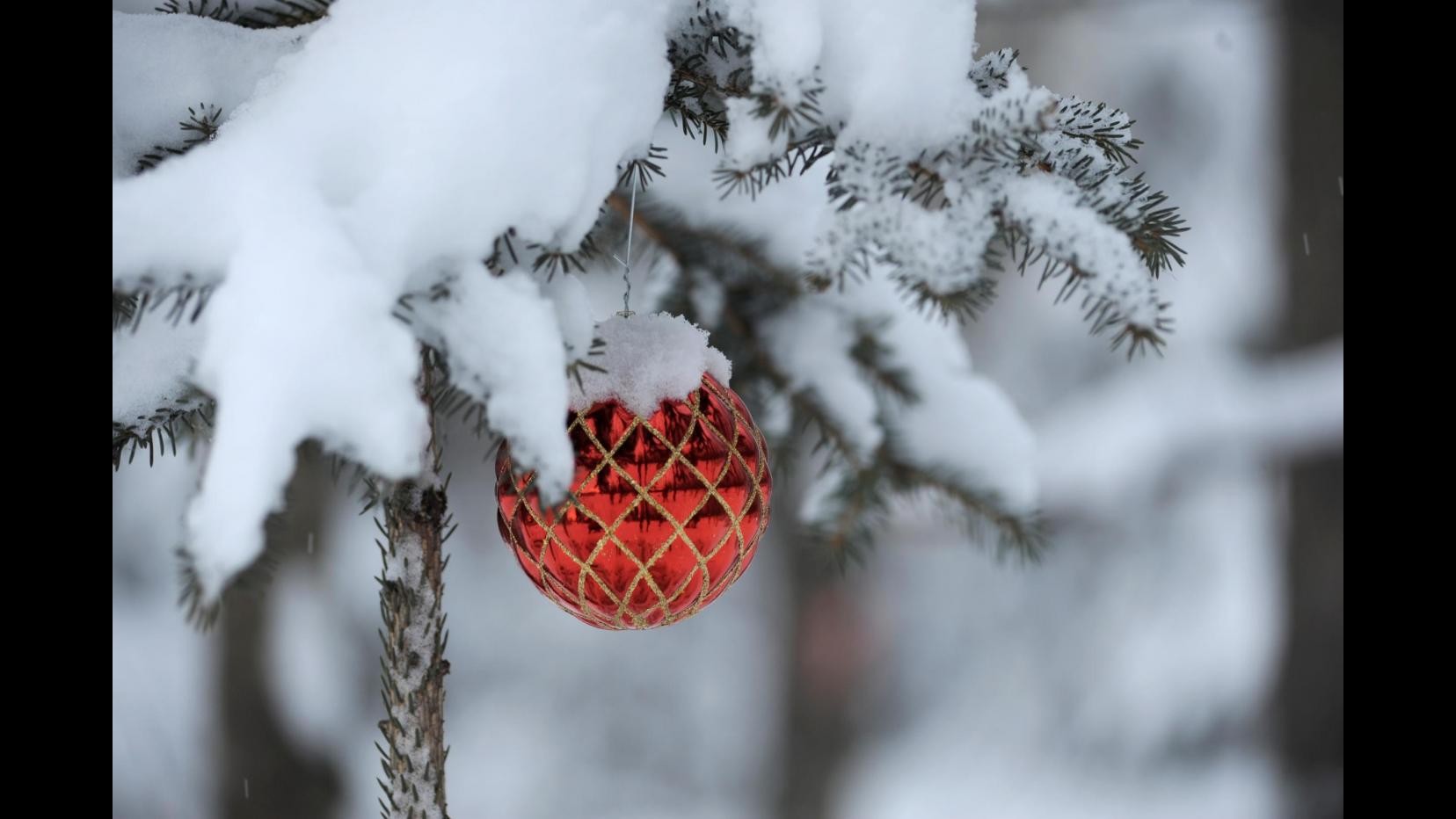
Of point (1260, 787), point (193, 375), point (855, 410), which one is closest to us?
point (193, 375)

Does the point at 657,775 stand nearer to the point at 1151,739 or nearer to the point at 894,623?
the point at 894,623

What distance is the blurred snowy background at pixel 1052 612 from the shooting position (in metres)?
2.29

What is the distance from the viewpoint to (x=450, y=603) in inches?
97.5

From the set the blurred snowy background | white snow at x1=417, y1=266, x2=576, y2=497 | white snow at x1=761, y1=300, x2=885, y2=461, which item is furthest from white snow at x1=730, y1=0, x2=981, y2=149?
the blurred snowy background

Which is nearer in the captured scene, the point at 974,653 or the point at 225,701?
the point at 225,701

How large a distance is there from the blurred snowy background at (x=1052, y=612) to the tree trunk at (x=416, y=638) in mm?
1576

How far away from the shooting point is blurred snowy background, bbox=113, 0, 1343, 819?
7.50 feet

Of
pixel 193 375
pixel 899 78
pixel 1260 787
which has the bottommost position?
pixel 1260 787

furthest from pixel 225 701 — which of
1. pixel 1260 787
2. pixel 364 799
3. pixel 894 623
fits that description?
pixel 1260 787

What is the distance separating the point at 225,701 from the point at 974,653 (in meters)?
1.71

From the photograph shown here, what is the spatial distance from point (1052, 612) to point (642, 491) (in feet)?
6.80

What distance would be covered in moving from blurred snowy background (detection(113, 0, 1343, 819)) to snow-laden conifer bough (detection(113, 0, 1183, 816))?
5.36ft

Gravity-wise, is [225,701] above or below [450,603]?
below

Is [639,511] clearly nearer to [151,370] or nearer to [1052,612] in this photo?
[151,370]
